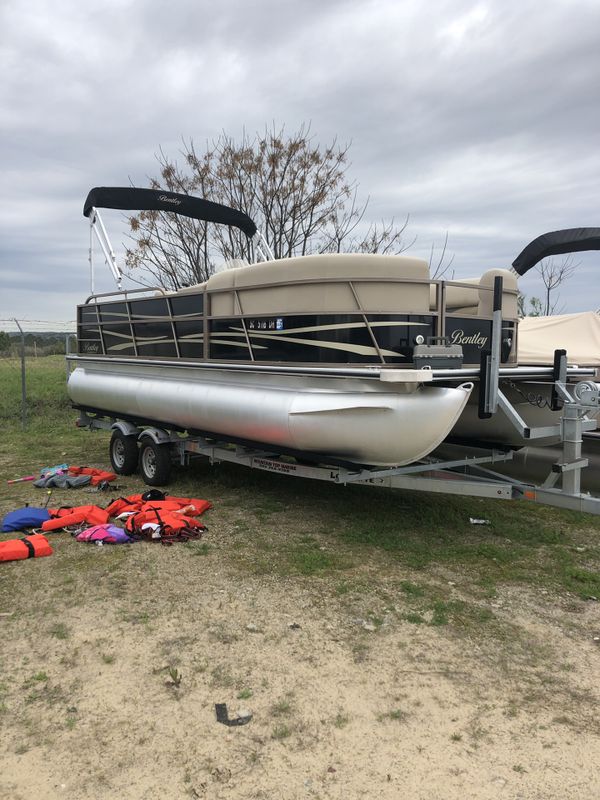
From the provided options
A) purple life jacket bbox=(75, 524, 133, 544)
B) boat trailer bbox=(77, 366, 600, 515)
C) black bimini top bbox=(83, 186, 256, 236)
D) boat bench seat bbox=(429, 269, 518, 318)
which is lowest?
purple life jacket bbox=(75, 524, 133, 544)

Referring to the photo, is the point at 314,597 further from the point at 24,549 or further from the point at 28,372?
the point at 28,372

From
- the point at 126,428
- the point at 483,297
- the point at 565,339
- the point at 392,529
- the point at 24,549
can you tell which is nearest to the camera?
the point at 24,549

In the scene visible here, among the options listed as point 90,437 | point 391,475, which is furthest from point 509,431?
point 90,437

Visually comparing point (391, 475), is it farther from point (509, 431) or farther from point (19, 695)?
point (19, 695)

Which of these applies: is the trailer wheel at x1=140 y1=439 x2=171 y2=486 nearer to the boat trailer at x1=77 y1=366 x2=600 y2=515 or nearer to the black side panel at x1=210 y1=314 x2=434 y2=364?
the boat trailer at x1=77 y1=366 x2=600 y2=515

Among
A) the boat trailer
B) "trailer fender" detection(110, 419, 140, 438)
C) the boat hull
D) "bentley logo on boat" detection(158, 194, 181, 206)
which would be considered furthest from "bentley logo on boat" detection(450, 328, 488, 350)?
"bentley logo on boat" detection(158, 194, 181, 206)

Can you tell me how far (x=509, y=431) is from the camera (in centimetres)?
603

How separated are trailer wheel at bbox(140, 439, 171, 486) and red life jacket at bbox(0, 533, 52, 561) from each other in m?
2.39

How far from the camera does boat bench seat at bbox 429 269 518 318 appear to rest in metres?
6.07

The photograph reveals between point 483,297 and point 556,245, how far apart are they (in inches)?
110

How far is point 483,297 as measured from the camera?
6.08 metres

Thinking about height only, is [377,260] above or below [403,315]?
above

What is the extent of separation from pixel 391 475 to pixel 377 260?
70.9 inches

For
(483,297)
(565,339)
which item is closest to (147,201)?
(483,297)
